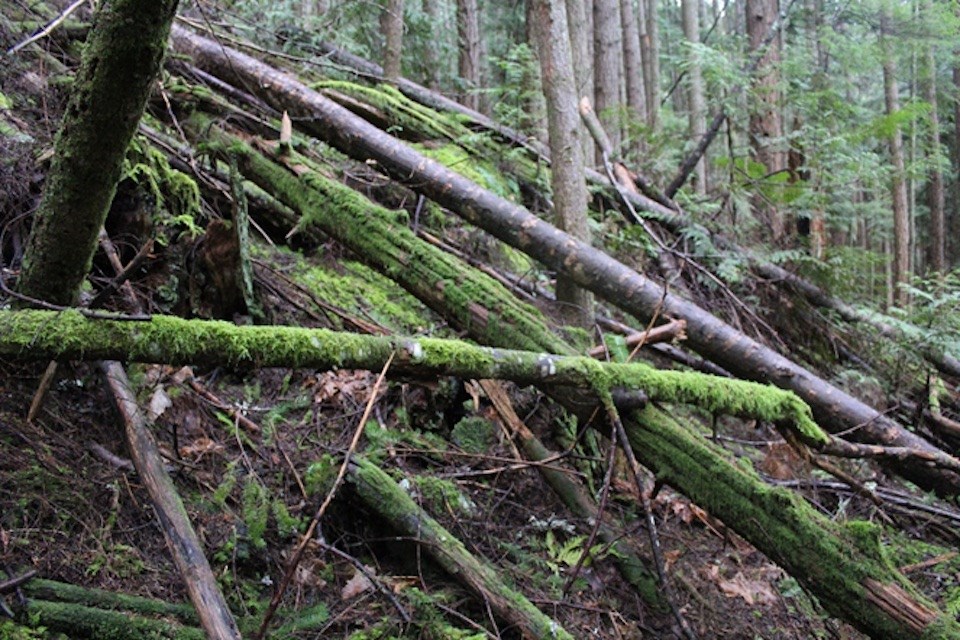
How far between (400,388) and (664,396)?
204cm

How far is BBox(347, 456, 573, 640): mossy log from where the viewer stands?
138 inches

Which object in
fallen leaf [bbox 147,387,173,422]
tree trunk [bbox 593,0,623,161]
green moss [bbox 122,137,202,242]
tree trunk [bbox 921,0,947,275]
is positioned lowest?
tree trunk [bbox 921,0,947,275]

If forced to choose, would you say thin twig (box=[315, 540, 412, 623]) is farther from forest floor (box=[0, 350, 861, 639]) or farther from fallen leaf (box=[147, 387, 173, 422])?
fallen leaf (box=[147, 387, 173, 422])

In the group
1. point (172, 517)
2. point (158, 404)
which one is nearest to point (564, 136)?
point (158, 404)

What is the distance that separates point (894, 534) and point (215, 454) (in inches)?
207

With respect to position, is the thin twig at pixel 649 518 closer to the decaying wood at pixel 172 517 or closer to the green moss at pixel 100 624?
the decaying wood at pixel 172 517

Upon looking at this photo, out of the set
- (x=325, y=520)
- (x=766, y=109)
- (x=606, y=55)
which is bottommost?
(x=325, y=520)

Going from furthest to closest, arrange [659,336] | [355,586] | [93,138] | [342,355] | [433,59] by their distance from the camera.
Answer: [433,59] → [659,336] → [355,586] → [342,355] → [93,138]

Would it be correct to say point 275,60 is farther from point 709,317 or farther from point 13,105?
point 709,317

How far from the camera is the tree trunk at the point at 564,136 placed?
6.26 m

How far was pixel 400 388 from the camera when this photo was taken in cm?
516

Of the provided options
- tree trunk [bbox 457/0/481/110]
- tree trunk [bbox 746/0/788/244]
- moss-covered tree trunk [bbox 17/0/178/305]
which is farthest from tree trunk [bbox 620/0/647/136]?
moss-covered tree trunk [bbox 17/0/178/305]

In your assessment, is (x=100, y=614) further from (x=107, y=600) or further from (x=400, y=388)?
(x=400, y=388)

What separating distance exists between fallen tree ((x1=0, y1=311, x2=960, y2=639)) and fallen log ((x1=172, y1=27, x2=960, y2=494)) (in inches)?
39.7
